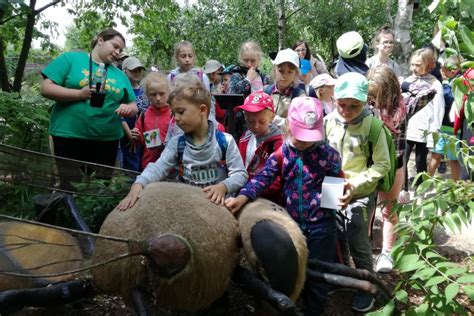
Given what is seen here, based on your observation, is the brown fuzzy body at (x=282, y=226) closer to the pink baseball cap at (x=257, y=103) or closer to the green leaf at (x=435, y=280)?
the green leaf at (x=435, y=280)

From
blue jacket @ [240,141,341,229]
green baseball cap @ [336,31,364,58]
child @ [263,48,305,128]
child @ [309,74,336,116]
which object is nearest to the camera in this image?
blue jacket @ [240,141,341,229]

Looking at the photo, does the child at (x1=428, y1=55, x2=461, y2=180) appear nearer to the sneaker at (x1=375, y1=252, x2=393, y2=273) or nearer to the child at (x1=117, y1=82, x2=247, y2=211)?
the sneaker at (x1=375, y1=252, x2=393, y2=273)

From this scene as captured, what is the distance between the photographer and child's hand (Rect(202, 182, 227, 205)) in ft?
7.82

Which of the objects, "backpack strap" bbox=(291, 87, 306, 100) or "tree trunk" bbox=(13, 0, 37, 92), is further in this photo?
"tree trunk" bbox=(13, 0, 37, 92)

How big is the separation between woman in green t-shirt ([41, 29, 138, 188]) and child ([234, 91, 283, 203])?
3.69ft

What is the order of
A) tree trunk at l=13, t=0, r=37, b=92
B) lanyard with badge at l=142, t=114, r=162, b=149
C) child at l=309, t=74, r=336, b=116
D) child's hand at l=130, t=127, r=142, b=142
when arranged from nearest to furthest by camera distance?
lanyard with badge at l=142, t=114, r=162, b=149
child's hand at l=130, t=127, r=142, b=142
child at l=309, t=74, r=336, b=116
tree trunk at l=13, t=0, r=37, b=92

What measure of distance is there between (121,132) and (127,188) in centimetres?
108

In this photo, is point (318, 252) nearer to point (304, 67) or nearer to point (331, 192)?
point (331, 192)

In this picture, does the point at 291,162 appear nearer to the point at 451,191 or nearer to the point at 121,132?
the point at 451,191

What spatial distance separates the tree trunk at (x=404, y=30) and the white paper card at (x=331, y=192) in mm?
5088

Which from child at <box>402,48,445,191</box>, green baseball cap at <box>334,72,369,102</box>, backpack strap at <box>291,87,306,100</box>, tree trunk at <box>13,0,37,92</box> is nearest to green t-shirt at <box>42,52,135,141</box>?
backpack strap at <box>291,87,306,100</box>

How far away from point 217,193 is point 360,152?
115 centimetres

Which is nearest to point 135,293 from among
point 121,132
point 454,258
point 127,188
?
point 127,188

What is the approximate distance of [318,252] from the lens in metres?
2.67
